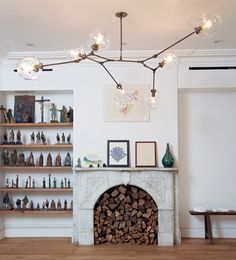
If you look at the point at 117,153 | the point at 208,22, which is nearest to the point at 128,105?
the point at 117,153

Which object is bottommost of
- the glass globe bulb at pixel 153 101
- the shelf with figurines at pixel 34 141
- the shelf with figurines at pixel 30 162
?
the shelf with figurines at pixel 30 162

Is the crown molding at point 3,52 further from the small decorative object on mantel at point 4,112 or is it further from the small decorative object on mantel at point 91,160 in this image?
the small decorative object on mantel at point 91,160

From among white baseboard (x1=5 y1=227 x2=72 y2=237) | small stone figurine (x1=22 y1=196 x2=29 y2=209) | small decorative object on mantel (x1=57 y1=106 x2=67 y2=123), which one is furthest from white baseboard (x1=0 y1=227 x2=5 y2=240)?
small decorative object on mantel (x1=57 y1=106 x2=67 y2=123)

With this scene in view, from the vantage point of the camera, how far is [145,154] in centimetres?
536

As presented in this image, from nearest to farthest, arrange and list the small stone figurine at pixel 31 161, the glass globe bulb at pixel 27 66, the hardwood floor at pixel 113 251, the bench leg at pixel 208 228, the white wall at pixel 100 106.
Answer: the glass globe bulb at pixel 27 66 → the hardwood floor at pixel 113 251 → the bench leg at pixel 208 228 → the white wall at pixel 100 106 → the small stone figurine at pixel 31 161

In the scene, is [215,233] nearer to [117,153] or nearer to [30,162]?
[117,153]

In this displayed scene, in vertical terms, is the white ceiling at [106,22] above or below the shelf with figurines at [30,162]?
above

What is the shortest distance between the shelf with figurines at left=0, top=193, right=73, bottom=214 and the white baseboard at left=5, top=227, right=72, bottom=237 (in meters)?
0.38

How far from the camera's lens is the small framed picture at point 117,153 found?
5367 millimetres

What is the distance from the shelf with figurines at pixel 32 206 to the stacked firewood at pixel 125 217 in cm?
61

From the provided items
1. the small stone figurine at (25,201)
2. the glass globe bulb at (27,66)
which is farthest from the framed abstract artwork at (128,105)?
the glass globe bulb at (27,66)

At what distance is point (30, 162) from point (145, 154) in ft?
6.55

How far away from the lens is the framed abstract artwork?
5.43 metres

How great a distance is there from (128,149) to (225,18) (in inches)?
96.1
